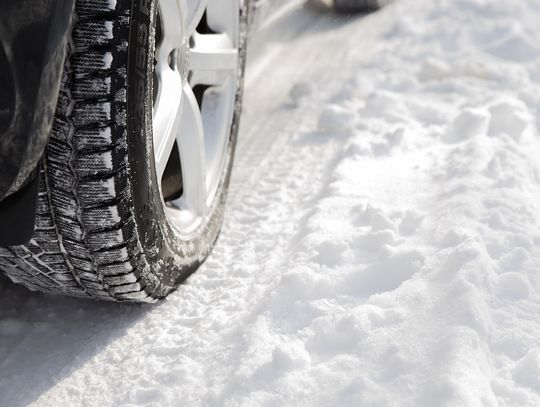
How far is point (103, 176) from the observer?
1410mm

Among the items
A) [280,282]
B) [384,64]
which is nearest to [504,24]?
[384,64]

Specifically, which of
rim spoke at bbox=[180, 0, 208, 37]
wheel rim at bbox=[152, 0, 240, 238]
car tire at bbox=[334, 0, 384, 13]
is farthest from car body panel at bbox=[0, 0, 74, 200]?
car tire at bbox=[334, 0, 384, 13]

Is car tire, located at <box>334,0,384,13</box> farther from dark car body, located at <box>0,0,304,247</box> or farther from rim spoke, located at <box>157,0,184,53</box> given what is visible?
dark car body, located at <box>0,0,304,247</box>

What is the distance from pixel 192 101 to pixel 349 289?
63 cm

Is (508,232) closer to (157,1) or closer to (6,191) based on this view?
(157,1)

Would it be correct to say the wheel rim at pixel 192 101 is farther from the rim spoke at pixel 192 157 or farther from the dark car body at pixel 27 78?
the dark car body at pixel 27 78

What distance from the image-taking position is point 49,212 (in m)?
1.42

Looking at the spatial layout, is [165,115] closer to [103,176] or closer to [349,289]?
[103,176]

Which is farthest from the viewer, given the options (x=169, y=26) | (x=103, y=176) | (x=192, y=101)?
(x=192, y=101)

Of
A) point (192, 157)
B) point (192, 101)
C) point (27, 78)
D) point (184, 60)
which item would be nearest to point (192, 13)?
point (184, 60)

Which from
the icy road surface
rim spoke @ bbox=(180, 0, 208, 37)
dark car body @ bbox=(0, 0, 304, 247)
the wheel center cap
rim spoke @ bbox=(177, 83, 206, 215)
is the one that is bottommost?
the icy road surface

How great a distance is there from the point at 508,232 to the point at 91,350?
1110mm

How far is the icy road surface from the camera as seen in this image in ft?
5.11

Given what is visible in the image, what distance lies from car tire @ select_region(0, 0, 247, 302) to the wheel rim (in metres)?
0.06
